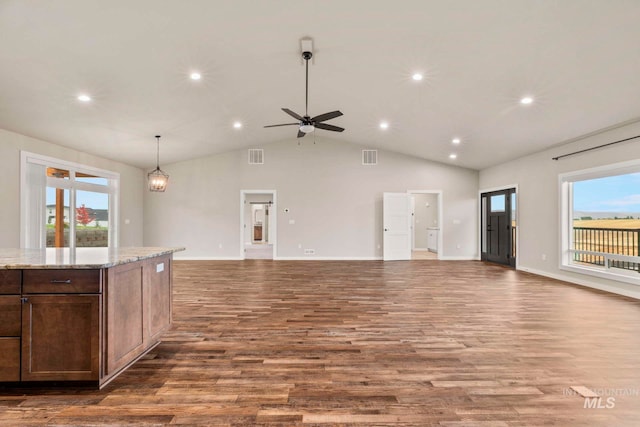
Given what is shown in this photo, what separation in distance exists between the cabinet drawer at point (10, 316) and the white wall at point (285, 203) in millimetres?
6811

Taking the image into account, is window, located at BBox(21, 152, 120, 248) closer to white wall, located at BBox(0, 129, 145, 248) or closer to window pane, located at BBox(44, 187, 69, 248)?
window pane, located at BBox(44, 187, 69, 248)

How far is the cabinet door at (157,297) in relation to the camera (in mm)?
2548

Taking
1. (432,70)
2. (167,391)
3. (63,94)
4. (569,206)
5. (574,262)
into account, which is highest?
(432,70)

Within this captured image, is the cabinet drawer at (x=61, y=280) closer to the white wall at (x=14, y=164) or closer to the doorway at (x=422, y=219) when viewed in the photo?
the white wall at (x=14, y=164)

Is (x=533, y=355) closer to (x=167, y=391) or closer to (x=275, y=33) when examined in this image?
(x=167, y=391)

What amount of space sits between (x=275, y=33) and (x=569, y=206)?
247 inches

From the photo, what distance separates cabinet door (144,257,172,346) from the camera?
8.36 ft

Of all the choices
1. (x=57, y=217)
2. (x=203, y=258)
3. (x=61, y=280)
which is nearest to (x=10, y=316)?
(x=61, y=280)

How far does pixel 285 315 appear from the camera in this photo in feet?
12.1

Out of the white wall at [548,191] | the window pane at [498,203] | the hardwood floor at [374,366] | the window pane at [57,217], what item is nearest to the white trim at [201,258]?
the window pane at [57,217]

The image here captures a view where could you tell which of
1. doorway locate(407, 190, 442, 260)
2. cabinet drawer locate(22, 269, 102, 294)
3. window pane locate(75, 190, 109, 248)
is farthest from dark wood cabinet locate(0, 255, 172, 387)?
doorway locate(407, 190, 442, 260)

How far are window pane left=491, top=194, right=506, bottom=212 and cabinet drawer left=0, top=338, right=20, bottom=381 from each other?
913 cm

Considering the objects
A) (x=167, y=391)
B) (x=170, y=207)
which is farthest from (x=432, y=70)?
(x=170, y=207)

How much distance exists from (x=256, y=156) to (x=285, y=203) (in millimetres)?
1635
